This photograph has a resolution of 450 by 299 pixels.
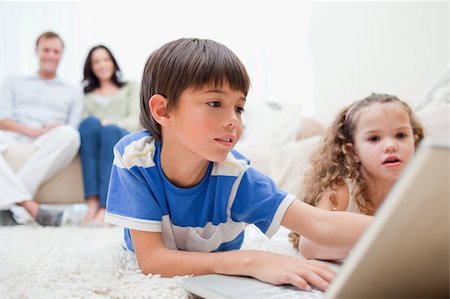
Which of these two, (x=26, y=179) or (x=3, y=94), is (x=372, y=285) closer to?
(x=26, y=179)

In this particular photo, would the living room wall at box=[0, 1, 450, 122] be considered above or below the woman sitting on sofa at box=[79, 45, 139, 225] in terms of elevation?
above

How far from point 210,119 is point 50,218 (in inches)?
52.6

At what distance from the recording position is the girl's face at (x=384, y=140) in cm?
114

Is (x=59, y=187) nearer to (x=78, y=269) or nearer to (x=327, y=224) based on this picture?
(x=78, y=269)

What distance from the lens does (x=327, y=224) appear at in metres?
0.84

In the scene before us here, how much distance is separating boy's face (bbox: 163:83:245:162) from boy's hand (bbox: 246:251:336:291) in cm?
21

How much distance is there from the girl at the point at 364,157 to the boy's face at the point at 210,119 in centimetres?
38

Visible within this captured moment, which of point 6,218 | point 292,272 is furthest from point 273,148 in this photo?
point 292,272

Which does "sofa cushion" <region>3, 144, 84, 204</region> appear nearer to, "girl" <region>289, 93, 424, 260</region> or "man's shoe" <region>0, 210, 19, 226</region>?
"man's shoe" <region>0, 210, 19, 226</region>

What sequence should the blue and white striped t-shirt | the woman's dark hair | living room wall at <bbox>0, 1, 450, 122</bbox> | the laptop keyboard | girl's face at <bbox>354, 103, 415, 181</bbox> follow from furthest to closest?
1. living room wall at <bbox>0, 1, 450, 122</bbox>
2. the woman's dark hair
3. girl's face at <bbox>354, 103, 415, 181</bbox>
4. the blue and white striped t-shirt
5. the laptop keyboard

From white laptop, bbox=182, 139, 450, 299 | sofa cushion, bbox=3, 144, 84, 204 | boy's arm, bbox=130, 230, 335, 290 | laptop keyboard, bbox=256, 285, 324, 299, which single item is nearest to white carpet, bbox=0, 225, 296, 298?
boy's arm, bbox=130, 230, 335, 290

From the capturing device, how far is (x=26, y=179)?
2121 mm

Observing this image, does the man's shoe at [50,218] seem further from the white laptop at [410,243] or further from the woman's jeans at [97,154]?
the white laptop at [410,243]

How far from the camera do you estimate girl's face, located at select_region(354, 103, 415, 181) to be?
1.14 meters
